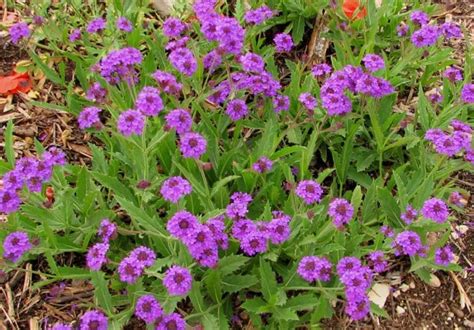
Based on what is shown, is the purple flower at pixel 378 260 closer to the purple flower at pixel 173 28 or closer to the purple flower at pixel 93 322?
the purple flower at pixel 93 322

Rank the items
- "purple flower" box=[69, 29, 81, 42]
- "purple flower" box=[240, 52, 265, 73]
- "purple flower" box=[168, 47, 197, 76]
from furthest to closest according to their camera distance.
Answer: "purple flower" box=[69, 29, 81, 42]
"purple flower" box=[240, 52, 265, 73]
"purple flower" box=[168, 47, 197, 76]

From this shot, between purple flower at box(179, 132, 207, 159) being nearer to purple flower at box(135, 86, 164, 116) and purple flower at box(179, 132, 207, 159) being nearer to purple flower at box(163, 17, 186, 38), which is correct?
purple flower at box(135, 86, 164, 116)

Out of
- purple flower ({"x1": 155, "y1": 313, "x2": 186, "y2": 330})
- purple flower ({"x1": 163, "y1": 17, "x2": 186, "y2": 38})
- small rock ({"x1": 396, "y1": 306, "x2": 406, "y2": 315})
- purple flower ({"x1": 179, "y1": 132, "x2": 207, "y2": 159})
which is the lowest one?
small rock ({"x1": 396, "y1": 306, "x2": 406, "y2": 315})

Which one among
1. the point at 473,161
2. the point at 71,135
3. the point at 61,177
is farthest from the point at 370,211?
the point at 71,135

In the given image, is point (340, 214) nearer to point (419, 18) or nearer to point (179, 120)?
point (179, 120)

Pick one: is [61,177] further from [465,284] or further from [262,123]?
[465,284]

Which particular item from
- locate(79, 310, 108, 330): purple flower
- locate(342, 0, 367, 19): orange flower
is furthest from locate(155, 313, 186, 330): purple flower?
locate(342, 0, 367, 19): orange flower

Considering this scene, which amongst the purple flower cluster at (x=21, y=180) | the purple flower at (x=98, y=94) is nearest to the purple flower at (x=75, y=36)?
the purple flower at (x=98, y=94)
